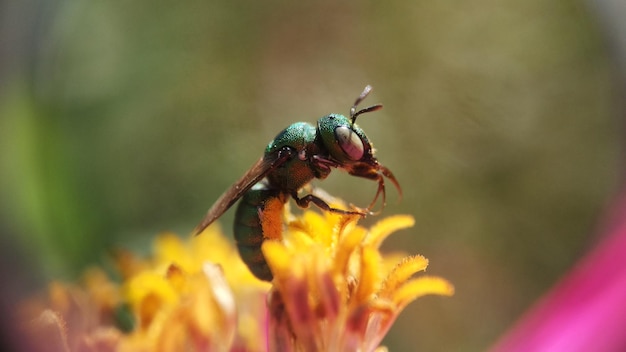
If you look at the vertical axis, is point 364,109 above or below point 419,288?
above

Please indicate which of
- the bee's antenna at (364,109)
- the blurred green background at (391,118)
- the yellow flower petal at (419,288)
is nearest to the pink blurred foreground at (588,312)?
the yellow flower petal at (419,288)

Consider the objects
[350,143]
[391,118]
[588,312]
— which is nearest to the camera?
[350,143]

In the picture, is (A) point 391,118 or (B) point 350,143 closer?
(B) point 350,143

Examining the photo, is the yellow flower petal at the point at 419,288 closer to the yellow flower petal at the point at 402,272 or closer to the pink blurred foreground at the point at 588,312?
the yellow flower petal at the point at 402,272

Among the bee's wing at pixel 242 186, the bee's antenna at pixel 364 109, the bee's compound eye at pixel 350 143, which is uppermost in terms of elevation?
the bee's antenna at pixel 364 109

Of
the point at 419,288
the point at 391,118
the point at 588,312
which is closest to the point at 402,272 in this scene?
the point at 419,288

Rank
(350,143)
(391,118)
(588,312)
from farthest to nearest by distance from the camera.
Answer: (391,118)
(588,312)
(350,143)

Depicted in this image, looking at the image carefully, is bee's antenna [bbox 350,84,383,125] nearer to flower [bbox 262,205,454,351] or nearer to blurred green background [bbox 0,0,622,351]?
flower [bbox 262,205,454,351]

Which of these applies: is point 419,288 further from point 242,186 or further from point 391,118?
point 391,118
